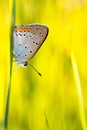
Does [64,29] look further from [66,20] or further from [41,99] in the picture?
[41,99]

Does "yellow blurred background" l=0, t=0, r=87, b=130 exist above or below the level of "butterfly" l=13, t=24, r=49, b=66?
below

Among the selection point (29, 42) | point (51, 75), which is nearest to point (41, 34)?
point (29, 42)

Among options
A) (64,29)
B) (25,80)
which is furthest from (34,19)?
(64,29)

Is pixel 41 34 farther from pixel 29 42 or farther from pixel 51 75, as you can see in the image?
pixel 51 75

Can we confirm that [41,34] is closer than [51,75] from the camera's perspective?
Yes

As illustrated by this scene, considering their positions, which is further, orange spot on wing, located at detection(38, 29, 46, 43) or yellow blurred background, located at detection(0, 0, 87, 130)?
yellow blurred background, located at detection(0, 0, 87, 130)
